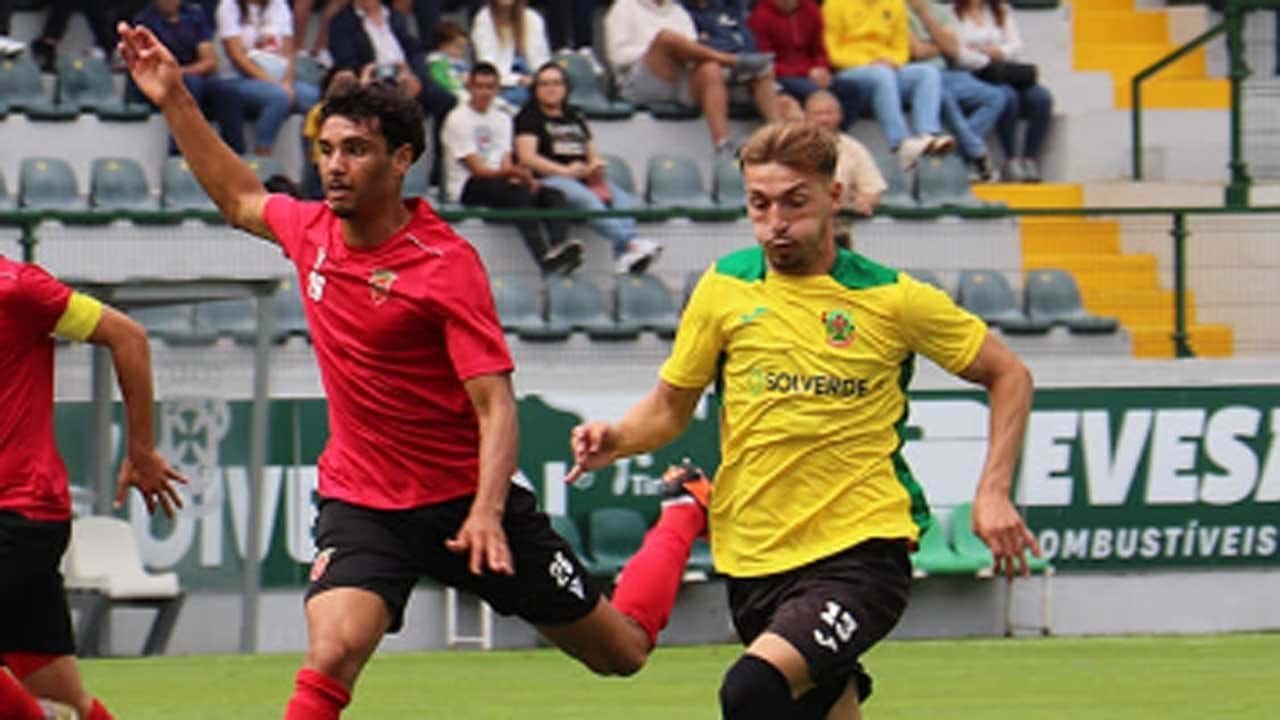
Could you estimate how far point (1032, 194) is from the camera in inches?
810

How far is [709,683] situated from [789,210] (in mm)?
6385

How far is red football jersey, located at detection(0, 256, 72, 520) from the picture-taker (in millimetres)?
8367

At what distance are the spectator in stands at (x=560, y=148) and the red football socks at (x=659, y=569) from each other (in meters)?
9.52

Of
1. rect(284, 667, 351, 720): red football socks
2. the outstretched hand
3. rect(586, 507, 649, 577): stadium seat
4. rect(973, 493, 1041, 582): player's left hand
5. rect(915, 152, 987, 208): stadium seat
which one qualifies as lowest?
rect(586, 507, 649, 577): stadium seat

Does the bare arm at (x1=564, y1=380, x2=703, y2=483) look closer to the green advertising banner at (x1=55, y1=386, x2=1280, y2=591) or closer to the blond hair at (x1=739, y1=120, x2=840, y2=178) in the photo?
the blond hair at (x1=739, y1=120, x2=840, y2=178)

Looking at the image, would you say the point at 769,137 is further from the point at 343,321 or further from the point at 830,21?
the point at 830,21

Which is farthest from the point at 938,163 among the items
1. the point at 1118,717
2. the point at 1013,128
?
the point at 1118,717

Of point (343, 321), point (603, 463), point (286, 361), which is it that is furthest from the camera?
point (286, 361)

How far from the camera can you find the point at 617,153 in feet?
64.5

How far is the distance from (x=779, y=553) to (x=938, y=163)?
13115mm

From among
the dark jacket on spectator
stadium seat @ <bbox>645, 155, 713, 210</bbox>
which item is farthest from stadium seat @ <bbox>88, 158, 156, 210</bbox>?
the dark jacket on spectator

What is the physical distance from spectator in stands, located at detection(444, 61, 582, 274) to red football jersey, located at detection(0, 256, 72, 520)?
914 cm

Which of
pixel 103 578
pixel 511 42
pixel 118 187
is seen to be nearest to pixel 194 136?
pixel 103 578

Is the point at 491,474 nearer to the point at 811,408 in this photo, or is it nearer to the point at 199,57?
the point at 811,408
